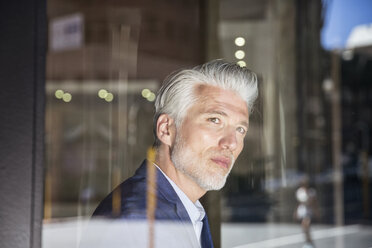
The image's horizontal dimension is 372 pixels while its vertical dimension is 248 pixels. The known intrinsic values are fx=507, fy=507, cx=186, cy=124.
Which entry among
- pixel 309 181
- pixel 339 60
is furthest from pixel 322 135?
pixel 339 60

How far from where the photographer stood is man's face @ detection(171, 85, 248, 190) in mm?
1587

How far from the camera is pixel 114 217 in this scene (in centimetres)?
156

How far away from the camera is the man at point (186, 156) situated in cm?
159

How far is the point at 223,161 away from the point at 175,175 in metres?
0.16

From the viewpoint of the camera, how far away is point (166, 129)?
63.4 inches

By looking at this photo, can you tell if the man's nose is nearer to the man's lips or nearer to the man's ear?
the man's lips

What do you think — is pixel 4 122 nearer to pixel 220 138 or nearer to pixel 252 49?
pixel 220 138

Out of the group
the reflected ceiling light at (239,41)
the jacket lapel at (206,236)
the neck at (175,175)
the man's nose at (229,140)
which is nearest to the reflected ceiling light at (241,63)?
the reflected ceiling light at (239,41)

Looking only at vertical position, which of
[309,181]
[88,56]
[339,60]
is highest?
[88,56]

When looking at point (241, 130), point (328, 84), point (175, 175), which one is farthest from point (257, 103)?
point (328, 84)

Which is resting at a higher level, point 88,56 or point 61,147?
point 88,56

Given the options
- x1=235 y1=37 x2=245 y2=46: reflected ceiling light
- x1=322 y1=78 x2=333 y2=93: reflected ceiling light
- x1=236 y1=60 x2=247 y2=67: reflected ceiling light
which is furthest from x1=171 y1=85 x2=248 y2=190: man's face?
x1=322 y1=78 x2=333 y2=93: reflected ceiling light

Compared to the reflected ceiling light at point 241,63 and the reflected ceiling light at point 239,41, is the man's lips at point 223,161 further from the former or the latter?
the reflected ceiling light at point 239,41

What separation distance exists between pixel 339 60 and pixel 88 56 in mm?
6508
